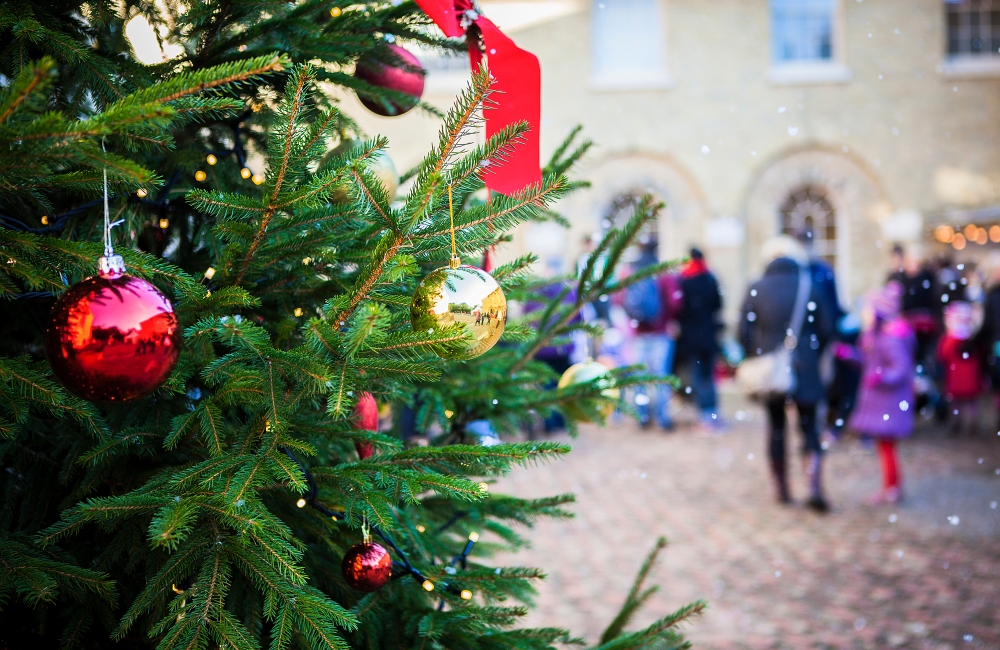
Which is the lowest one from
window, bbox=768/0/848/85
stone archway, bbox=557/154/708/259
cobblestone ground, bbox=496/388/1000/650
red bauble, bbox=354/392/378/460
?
cobblestone ground, bbox=496/388/1000/650

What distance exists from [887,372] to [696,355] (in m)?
2.59

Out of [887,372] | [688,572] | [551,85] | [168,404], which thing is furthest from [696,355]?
[168,404]

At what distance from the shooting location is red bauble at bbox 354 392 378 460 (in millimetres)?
1288

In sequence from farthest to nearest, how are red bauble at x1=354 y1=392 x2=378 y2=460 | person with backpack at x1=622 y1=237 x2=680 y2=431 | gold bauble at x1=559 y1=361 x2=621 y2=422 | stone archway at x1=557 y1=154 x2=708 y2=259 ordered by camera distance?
stone archway at x1=557 y1=154 x2=708 y2=259
person with backpack at x1=622 y1=237 x2=680 y2=431
gold bauble at x1=559 y1=361 x2=621 y2=422
red bauble at x1=354 y1=392 x2=378 y2=460

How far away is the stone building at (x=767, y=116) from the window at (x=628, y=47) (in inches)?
0.9

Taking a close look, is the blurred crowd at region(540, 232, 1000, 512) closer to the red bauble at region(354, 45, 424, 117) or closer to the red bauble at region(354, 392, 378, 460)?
the red bauble at region(354, 45, 424, 117)

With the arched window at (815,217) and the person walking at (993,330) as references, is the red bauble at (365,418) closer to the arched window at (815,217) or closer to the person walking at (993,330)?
the person walking at (993,330)

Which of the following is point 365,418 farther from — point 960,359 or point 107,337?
point 960,359

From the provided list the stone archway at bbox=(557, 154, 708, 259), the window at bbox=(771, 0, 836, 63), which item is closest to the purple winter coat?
the stone archway at bbox=(557, 154, 708, 259)

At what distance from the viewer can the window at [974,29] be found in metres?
12.1

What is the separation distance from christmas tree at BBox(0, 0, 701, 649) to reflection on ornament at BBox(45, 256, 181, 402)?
16 millimetres

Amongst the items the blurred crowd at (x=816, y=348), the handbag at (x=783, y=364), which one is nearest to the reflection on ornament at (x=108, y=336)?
the blurred crowd at (x=816, y=348)

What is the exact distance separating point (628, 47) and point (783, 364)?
869 cm

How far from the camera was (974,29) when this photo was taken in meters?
12.1
